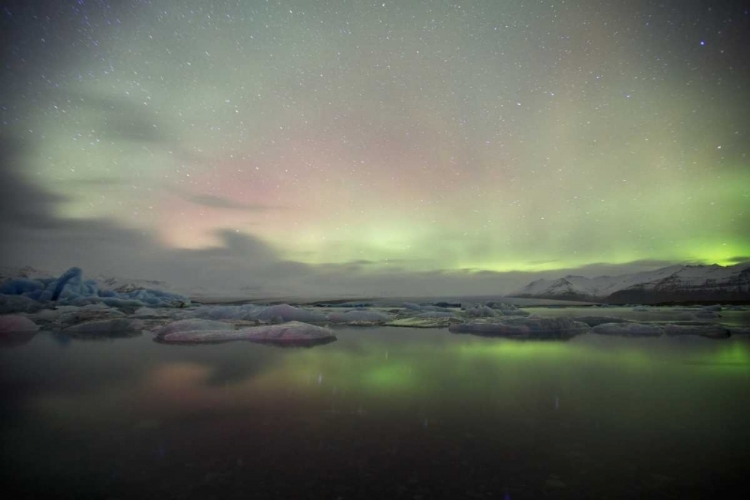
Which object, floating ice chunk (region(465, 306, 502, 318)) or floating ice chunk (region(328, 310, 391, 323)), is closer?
floating ice chunk (region(328, 310, 391, 323))

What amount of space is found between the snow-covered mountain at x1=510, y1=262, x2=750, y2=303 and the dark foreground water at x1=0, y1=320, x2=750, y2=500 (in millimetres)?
89893

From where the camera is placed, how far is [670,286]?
Result: 8706 centimetres

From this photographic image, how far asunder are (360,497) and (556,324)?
13.2 meters

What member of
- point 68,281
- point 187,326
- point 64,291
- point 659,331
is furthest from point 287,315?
point 68,281

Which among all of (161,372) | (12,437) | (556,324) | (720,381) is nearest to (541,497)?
(12,437)

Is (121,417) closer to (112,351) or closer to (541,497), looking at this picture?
(541,497)

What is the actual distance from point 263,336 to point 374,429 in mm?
7965

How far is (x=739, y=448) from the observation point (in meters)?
3.02

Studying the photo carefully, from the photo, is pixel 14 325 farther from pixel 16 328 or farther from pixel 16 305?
pixel 16 305

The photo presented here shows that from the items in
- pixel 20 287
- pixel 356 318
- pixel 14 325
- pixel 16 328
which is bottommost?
pixel 356 318

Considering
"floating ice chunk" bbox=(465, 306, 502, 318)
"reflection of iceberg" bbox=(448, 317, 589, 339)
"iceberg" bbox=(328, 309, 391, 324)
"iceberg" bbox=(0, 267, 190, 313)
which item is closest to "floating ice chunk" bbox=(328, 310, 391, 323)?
"iceberg" bbox=(328, 309, 391, 324)

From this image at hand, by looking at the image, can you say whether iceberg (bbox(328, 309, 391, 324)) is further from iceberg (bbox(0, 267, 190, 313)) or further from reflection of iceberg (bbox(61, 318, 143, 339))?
iceberg (bbox(0, 267, 190, 313))

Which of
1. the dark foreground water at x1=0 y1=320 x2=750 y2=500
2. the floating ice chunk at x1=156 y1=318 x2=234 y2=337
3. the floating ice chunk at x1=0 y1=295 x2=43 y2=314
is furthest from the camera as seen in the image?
the floating ice chunk at x1=0 y1=295 x2=43 y2=314

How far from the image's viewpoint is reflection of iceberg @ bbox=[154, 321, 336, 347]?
32.9 feet
